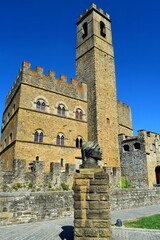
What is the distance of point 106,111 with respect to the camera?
76.6ft

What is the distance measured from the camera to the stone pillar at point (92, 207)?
555 centimetres

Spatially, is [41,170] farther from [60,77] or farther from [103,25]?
[103,25]

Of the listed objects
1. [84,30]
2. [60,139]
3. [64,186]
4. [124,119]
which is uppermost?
[84,30]

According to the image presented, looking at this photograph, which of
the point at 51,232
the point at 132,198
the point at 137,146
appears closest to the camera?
the point at 51,232

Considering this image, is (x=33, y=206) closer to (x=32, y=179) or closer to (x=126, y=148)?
(x=32, y=179)

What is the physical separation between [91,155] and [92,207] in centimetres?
151

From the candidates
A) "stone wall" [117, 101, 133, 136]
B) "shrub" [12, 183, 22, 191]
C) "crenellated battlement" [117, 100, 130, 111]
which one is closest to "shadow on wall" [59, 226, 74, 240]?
"shrub" [12, 183, 22, 191]

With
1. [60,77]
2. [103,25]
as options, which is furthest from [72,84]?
[103,25]

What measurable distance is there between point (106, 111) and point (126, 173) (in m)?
7.26

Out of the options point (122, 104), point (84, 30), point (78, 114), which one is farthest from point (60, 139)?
point (84, 30)

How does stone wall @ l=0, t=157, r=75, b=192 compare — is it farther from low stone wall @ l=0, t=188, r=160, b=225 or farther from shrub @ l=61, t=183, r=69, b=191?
low stone wall @ l=0, t=188, r=160, b=225

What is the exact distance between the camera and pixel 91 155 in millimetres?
6367

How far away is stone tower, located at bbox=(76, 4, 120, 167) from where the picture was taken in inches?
875

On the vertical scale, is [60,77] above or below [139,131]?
above
